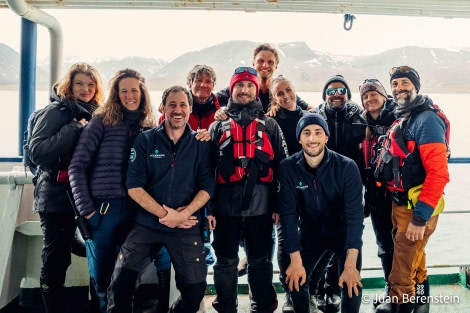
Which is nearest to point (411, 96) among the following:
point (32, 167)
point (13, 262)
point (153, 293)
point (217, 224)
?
point (217, 224)

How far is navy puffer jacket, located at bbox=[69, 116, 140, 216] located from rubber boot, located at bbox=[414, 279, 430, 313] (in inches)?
85.9

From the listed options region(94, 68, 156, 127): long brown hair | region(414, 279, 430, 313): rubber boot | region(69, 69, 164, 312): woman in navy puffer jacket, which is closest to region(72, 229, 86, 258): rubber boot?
region(69, 69, 164, 312): woman in navy puffer jacket

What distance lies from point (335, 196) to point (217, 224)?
842mm

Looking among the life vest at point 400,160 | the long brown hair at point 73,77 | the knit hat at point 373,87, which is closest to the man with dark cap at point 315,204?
the life vest at point 400,160

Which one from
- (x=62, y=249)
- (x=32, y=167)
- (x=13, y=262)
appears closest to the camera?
(x=62, y=249)

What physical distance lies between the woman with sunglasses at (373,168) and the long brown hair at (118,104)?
169cm

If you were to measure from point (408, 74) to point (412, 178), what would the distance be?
0.74m

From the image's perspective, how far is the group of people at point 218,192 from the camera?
2.35m

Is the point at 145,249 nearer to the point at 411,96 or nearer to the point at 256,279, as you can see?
the point at 256,279

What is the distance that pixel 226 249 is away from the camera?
2.46 metres

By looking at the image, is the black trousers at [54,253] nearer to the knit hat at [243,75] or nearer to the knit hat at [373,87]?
the knit hat at [243,75]

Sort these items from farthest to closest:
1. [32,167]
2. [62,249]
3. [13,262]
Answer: [13,262] → [32,167] → [62,249]

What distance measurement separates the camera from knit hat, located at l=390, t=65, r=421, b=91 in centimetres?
254

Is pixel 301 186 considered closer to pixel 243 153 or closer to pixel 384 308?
pixel 243 153
